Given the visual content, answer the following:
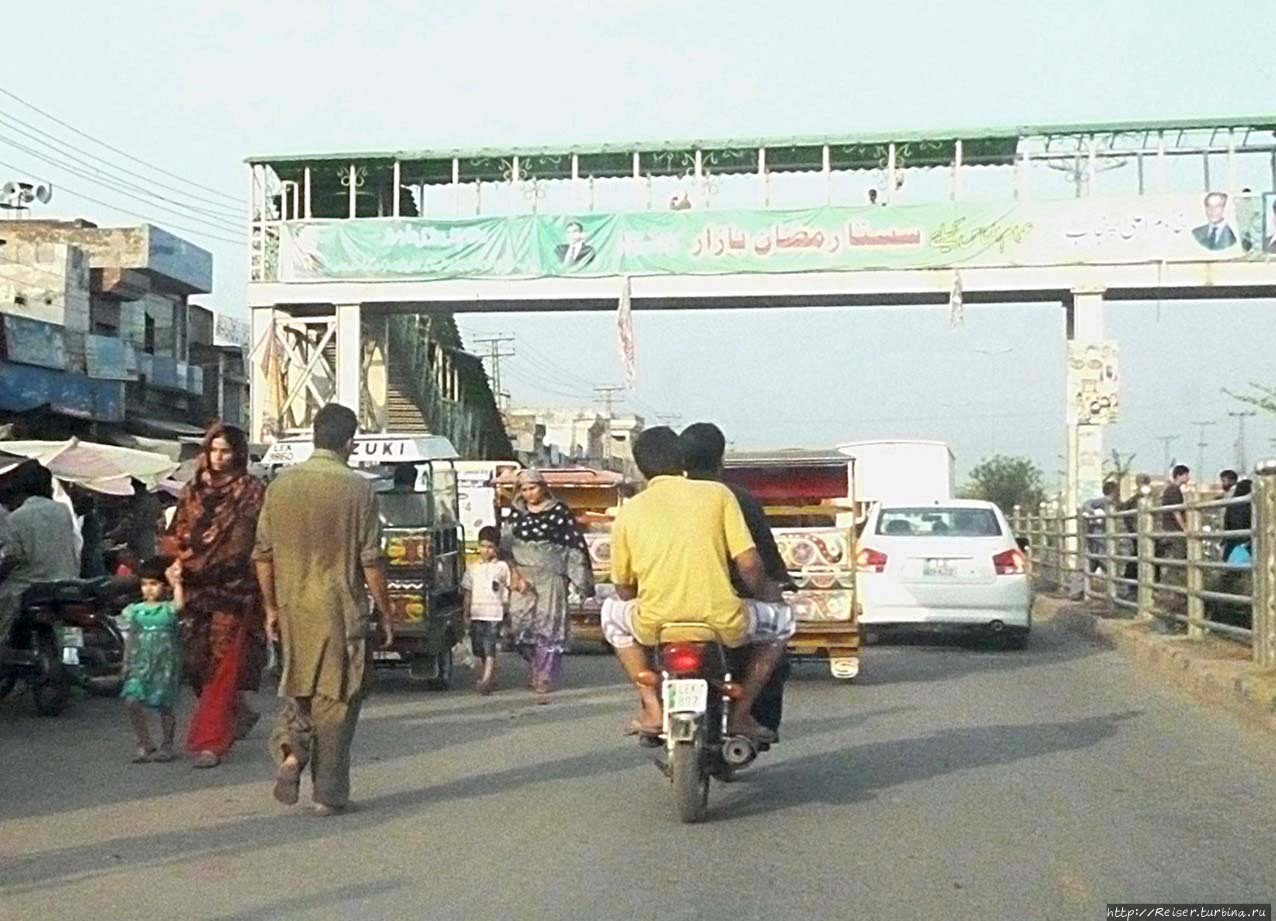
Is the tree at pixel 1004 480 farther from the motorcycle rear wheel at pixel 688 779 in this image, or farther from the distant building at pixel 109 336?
the motorcycle rear wheel at pixel 688 779

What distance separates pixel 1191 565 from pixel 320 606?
10.0 m

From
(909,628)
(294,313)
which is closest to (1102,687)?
(909,628)

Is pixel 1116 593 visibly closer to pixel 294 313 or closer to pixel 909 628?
pixel 909 628

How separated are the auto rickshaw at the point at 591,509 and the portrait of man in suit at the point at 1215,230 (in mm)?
15518

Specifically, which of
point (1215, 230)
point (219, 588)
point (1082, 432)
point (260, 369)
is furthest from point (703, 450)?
point (260, 369)

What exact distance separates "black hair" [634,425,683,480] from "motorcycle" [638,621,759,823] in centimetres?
89

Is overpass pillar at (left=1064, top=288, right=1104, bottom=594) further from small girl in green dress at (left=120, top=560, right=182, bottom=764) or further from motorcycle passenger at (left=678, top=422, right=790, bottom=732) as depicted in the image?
small girl in green dress at (left=120, top=560, right=182, bottom=764)

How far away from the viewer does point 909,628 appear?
1833cm

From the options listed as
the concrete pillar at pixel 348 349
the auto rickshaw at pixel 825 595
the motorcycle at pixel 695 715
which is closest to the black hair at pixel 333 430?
the motorcycle at pixel 695 715

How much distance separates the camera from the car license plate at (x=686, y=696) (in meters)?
7.75

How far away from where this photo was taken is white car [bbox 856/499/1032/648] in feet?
58.8

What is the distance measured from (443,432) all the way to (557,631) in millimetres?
29532

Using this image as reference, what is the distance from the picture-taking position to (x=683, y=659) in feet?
25.8

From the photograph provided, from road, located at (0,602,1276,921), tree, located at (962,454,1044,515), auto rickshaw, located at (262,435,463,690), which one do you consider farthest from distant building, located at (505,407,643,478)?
road, located at (0,602,1276,921)
